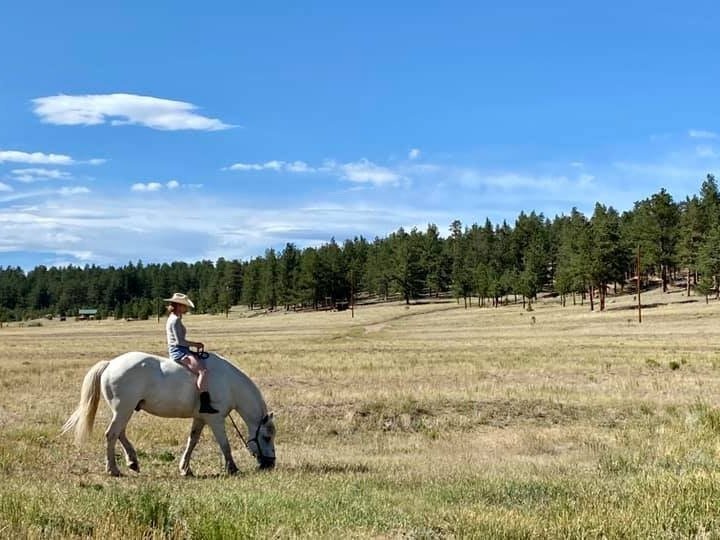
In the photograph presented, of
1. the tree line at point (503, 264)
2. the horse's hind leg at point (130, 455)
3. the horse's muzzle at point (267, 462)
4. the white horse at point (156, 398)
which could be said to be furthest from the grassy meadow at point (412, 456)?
the tree line at point (503, 264)

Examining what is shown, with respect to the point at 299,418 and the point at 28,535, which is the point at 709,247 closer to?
the point at 299,418

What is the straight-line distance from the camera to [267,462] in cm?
1328

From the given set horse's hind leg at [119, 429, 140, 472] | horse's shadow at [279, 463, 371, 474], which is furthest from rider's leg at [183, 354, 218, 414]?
horse's shadow at [279, 463, 371, 474]

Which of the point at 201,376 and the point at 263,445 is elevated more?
the point at 201,376

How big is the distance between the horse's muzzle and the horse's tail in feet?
Answer: 9.84

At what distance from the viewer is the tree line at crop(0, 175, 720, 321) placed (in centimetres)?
10106

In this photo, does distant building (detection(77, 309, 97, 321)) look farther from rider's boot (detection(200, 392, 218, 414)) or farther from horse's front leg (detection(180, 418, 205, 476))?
rider's boot (detection(200, 392, 218, 414))

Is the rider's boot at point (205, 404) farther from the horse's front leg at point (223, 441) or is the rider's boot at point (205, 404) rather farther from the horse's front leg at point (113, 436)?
the horse's front leg at point (113, 436)

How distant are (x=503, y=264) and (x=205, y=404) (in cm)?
14388

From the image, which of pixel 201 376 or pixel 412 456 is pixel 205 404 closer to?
pixel 201 376

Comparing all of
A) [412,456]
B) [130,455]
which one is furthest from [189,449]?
[412,456]

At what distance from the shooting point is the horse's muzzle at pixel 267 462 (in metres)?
13.2

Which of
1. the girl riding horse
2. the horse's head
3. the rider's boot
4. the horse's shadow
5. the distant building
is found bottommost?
the distant building

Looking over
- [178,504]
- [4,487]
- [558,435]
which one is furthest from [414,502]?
[558,435]
